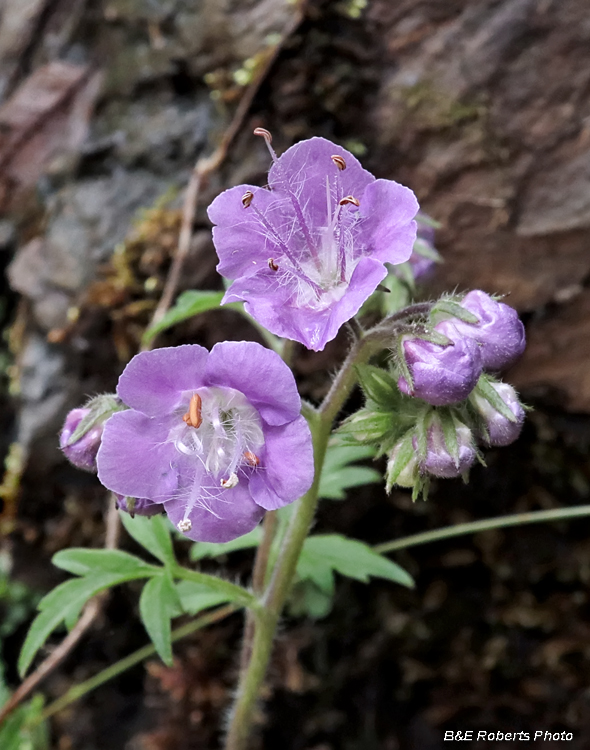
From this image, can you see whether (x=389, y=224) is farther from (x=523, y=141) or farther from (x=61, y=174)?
(x=61, y=174)

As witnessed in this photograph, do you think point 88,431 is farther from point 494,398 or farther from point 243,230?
point 494,398

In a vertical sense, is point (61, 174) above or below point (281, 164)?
below

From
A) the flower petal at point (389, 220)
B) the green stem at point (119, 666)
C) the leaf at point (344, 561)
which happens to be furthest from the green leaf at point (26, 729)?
the flower petal at point (389, 220)

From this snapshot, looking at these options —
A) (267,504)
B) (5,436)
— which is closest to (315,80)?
(267,504)

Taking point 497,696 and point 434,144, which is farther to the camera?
point 497,696

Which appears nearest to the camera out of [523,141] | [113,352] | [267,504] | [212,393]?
[267,504]

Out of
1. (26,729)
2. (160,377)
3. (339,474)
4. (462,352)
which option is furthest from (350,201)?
(26,729)

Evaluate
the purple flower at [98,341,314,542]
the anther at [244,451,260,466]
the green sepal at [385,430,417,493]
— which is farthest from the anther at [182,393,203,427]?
the green sepal at [385,430,417,493]
